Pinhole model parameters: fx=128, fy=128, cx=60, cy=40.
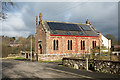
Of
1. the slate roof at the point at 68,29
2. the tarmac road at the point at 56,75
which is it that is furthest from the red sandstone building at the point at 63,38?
the tarmac road at the point at 56,75

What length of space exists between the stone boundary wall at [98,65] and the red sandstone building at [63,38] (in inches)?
539

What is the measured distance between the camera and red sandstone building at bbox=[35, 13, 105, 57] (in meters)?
30.5

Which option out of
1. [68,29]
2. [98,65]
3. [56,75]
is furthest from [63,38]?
[56,75]

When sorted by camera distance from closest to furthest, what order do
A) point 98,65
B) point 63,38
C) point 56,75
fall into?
1. point 56,75
2. point 98,65
3. point 63,38

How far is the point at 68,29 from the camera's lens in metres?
34.3

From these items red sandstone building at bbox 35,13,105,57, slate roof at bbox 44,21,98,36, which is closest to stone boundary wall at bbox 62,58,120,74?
red sandstone building at bbox 35,13,105,57

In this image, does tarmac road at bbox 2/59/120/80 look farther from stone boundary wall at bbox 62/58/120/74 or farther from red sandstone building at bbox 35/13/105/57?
red sandstone building at bbox 35/13/105/57

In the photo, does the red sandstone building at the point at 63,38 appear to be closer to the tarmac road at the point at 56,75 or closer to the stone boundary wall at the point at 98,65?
the stone boundary wall at the point at 98,65

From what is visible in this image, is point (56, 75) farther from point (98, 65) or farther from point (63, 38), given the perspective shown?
point (63, 38)

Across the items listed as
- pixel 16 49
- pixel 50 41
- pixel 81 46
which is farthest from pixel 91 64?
pixel 16 49

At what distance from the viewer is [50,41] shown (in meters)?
30.2

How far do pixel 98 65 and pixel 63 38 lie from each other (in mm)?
19231

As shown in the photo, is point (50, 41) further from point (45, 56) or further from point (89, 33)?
point (89, 33)

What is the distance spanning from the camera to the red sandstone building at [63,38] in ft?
99.9
